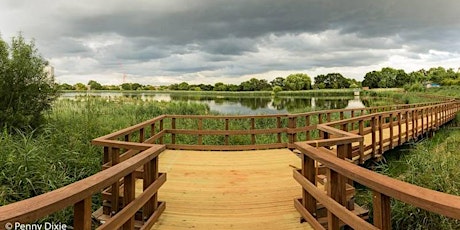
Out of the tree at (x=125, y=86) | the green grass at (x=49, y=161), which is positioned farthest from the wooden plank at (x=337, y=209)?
the tree at (x=125, y=86)

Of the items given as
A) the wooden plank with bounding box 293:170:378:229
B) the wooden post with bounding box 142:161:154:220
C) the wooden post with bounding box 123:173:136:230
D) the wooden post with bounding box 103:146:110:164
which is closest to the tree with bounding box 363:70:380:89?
the wooden plank with bounding box 293:170:378:229

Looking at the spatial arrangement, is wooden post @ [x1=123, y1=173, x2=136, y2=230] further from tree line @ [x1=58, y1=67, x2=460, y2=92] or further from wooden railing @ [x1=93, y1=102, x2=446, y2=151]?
tree line @ [x1=58, y1=67, x2=460, y2=92]

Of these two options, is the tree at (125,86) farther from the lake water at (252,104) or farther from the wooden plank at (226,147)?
the wooden plank at (226,147)

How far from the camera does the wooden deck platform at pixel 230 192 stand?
134 inches

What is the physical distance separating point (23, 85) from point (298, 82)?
94272 millimetres

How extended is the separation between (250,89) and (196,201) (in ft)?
308

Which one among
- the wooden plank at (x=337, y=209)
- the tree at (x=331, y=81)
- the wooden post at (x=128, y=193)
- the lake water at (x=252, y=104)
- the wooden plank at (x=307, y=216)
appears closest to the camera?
the wooden plank at (x=337, y=209)

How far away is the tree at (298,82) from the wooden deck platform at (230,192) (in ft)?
298

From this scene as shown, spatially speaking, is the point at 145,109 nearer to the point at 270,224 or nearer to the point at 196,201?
the point at 196,201

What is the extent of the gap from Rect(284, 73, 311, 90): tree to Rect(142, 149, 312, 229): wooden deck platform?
298 feet

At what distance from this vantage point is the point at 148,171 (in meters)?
3.27

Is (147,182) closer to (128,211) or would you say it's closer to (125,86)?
(128,211)

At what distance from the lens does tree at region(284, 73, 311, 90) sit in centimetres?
9557

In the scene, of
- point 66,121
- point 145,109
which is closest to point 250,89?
point 145,109
